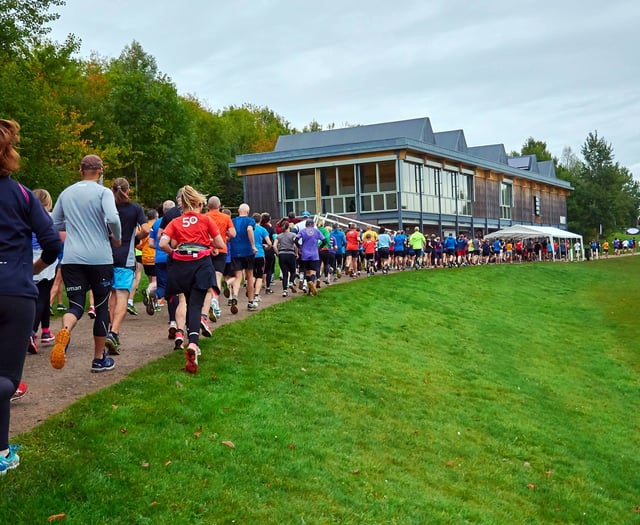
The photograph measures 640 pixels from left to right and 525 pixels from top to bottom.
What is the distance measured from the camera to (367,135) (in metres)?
43.8

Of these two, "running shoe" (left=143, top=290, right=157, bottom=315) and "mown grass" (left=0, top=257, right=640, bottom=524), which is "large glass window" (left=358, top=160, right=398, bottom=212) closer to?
"mown grass" (left=0, top=257, right=640, bottom=524)

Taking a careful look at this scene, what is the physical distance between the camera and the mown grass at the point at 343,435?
199 inches

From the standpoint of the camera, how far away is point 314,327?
12305 mm

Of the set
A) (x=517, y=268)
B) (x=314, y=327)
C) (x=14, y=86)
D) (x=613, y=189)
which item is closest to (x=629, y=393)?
(x=314, y=327)

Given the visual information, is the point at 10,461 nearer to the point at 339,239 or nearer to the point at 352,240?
the point at 339,239

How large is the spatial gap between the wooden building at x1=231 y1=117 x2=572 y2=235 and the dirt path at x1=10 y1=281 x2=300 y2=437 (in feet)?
85.7

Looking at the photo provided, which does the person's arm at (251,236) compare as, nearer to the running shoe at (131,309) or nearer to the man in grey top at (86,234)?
the running shoe at (131,309)

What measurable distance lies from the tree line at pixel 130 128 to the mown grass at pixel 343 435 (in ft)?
77.0

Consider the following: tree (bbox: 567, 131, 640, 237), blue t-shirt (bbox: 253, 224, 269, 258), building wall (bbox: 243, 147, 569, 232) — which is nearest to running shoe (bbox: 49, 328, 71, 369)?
blue t-shirt (bbox: 253, 224, 269, 258)

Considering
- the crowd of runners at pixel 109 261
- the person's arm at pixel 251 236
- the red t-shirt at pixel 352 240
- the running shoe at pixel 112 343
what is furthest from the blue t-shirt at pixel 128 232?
the red t-shirt at pixel 352 240

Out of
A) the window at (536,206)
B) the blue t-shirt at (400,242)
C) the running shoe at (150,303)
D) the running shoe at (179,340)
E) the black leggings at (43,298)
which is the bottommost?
the running shoe at (179,340)

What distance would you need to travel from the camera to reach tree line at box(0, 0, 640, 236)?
32.9 m

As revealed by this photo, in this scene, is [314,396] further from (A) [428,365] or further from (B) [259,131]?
(B) [259,131]

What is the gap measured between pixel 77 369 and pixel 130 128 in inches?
1844
